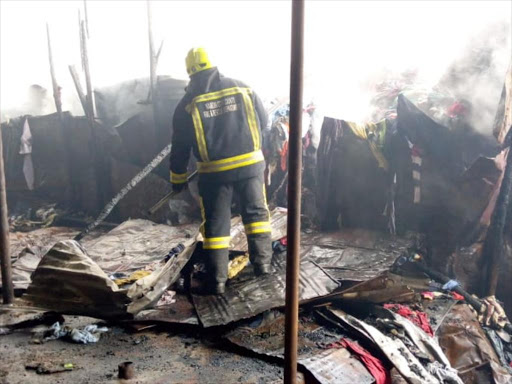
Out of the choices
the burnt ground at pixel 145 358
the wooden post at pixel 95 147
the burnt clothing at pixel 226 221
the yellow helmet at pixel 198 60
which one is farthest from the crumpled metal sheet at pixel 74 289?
the wooden post at pixel 95 147

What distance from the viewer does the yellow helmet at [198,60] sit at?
4.16 meters

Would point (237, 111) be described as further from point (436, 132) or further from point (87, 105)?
point (87, 105)

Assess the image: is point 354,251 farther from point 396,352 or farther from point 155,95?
point 155,95

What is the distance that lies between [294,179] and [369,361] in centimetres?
204

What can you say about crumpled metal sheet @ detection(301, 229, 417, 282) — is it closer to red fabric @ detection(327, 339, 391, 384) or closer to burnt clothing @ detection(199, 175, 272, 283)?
burnt clothing @ detection(199, 175, 272, 283)

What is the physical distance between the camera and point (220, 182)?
13.6 ft

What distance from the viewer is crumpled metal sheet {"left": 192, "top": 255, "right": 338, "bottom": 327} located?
3574 mm

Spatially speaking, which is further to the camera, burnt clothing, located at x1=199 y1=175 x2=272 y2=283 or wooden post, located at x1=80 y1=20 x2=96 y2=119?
wooden post, located at x1=80 y1=20 x2=96 y2=119

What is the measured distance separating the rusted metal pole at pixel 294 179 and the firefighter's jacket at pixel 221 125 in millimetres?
2511

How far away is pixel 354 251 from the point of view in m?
5.22

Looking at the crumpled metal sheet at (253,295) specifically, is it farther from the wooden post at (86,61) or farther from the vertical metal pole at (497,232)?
the wooden post at (86,61)

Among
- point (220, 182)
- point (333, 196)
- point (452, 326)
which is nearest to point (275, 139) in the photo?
point (333, 196)

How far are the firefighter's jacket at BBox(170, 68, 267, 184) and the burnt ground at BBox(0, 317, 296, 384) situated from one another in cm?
152

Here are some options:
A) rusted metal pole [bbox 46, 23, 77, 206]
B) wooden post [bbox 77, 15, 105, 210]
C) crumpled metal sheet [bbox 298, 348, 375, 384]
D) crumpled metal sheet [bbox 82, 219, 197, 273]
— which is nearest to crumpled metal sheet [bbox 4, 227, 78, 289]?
crumpled metal sheet [bbox 82, 219, 197, 273]
